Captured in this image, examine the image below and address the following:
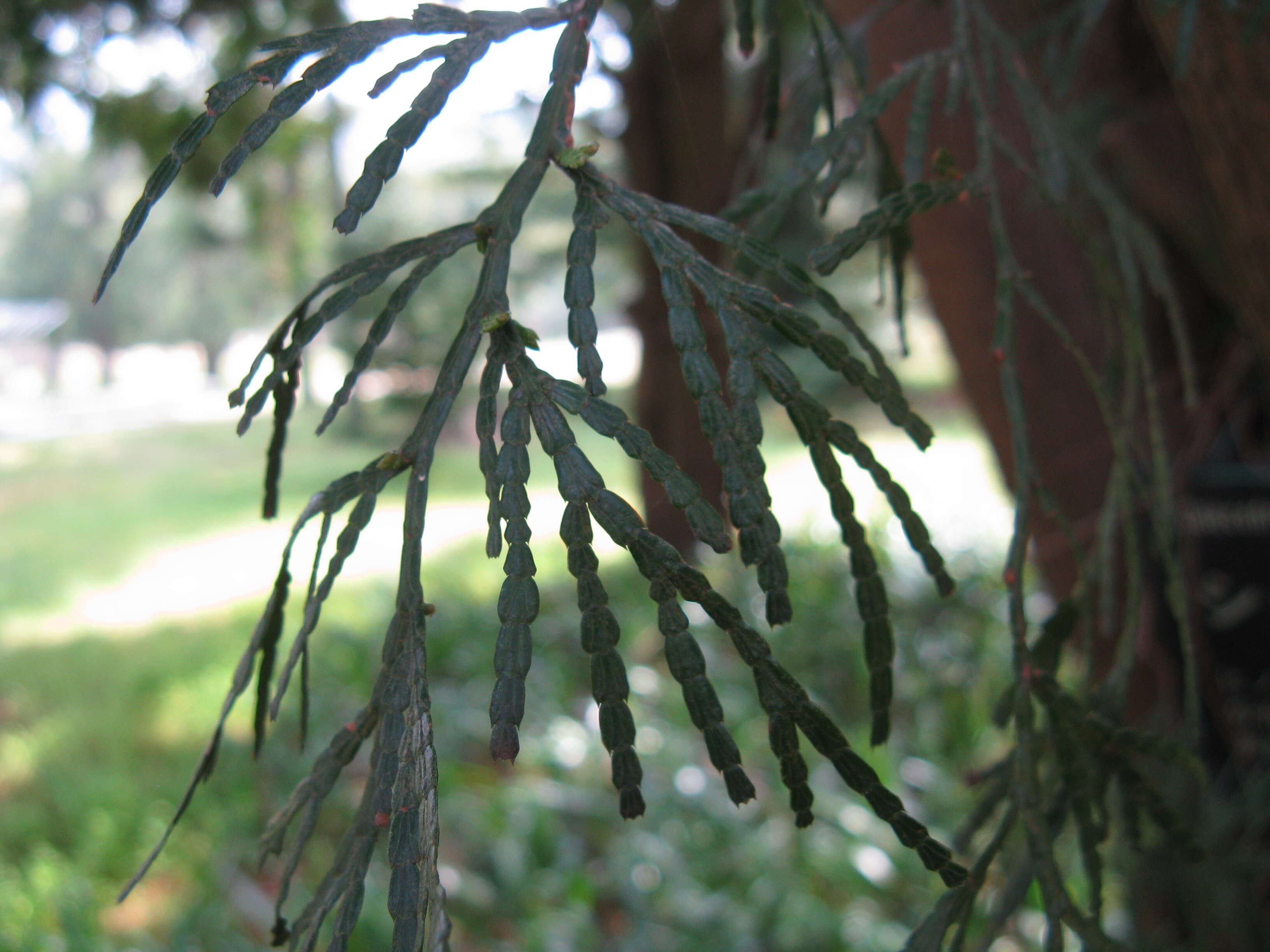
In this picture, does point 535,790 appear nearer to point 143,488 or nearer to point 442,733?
point 442,733

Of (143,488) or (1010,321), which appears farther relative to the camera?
(143,488)

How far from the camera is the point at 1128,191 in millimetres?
1235

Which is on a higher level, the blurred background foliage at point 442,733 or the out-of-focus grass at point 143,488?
the out-of-focus grass at point 143,488

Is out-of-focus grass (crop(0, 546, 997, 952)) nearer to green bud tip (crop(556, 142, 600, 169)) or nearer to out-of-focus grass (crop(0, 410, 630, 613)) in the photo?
green bud tip (crop(556, 142, 600, 169))

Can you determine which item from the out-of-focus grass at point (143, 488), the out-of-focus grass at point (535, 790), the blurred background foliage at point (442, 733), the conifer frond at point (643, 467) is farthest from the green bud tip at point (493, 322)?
the out-of-focus grass at point (143, 488)

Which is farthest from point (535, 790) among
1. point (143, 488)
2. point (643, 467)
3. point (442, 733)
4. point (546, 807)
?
point (143, 488)

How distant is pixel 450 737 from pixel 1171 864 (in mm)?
1475

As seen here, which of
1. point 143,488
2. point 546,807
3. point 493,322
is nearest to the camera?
point 493,322

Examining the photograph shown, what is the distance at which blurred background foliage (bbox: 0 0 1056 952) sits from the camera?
1683mm

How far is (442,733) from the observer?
7.50 feet

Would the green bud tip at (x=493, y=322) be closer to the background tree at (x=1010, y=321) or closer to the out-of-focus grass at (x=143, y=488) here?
the background tree at (x=1010, y=321)

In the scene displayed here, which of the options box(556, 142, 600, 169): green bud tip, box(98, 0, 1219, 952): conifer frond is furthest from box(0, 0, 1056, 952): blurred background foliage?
box(556, 142, 600, 169): green bud tip

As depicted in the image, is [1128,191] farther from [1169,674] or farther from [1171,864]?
[1171,864]

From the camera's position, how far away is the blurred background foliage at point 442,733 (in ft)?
5.52
